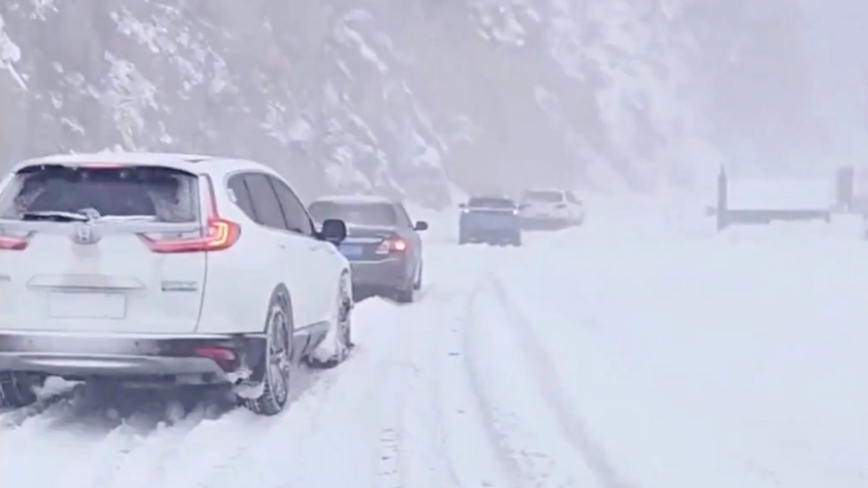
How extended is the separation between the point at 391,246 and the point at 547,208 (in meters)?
27.4

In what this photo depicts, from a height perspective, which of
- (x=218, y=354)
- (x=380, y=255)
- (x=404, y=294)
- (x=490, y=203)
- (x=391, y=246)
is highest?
(x=490, y=203)

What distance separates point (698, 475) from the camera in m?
6.66

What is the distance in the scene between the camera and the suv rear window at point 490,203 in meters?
→ 36.1

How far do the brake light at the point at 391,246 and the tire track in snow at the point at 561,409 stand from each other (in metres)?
2.58

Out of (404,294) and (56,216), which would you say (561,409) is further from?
(404,294)

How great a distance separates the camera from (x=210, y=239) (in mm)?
8180

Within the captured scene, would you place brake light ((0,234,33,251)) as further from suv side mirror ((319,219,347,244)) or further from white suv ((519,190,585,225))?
white suv ((519,190,585,225))

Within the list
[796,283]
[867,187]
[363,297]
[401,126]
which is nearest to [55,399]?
[363,297]

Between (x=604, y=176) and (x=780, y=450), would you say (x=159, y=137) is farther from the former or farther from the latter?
(x=780, y=450)

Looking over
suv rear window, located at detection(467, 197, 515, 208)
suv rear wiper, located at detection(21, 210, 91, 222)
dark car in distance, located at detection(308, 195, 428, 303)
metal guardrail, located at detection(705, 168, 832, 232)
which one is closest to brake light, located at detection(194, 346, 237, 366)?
suv rear wiper, located at detection(21, 210, 91, 222)

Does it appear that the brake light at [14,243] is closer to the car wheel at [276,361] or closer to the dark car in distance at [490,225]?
the car wheel at [276,361]

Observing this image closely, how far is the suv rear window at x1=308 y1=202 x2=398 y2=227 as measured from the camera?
1748cm

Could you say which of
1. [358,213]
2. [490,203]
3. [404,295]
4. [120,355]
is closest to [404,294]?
[404,295]

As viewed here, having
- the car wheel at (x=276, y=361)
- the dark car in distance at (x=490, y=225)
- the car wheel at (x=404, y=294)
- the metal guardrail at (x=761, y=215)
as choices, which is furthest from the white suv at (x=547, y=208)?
the car wheel at (x=276, y=361)
